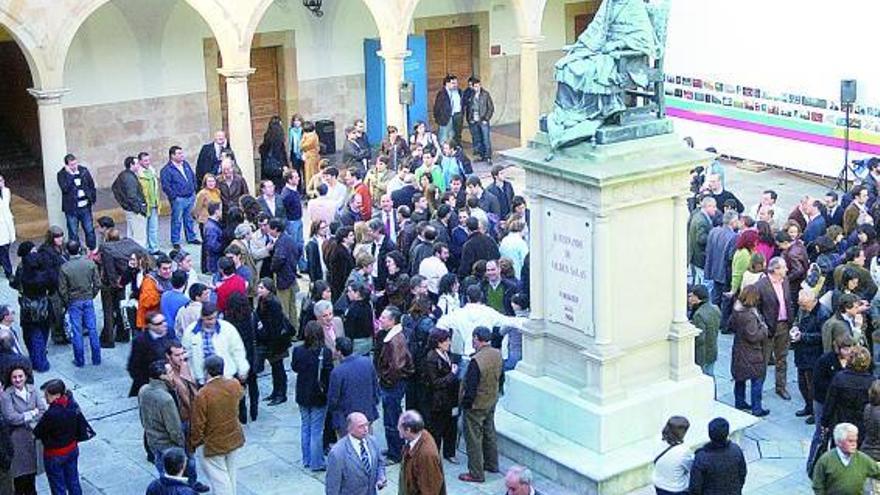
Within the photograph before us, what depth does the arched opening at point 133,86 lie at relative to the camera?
2344 centimetres

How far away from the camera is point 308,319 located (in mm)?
13789

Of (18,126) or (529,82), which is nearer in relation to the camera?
(529,82)

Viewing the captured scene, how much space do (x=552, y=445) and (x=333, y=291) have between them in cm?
412

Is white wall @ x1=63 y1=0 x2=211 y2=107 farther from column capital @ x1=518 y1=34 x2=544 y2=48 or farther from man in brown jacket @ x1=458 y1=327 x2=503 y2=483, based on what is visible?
man in brown jacket @ x1=458 y1=327 x2=503 y2=483

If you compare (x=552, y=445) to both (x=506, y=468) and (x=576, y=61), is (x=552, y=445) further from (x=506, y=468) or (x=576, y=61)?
(x=576, y=61)

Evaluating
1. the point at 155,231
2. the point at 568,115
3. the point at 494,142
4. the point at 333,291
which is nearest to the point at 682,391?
the point at 568,115

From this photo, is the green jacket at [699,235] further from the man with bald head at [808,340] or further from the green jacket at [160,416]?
the green jacket at [160,416]

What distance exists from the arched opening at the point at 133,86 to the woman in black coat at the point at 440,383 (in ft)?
37.3

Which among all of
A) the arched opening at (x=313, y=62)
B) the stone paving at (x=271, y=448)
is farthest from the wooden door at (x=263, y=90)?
the stone paving at (x=271, y=448)

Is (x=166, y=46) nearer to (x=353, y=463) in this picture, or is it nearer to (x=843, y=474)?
(x=353, y=463)

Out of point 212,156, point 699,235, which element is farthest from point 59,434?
point 212,156

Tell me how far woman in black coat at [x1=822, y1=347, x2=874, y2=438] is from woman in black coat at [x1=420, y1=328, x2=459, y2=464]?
3.00m

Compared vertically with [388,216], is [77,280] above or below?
below

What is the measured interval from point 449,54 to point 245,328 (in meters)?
15.1
